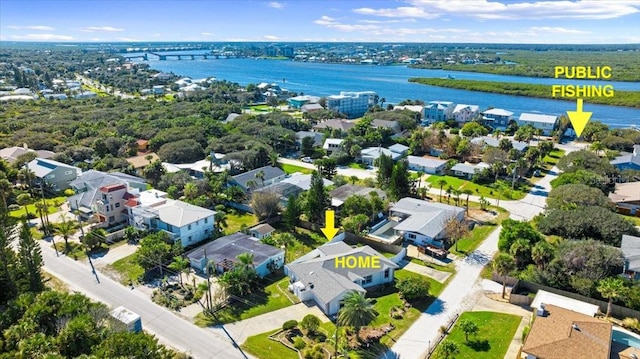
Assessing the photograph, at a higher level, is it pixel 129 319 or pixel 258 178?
pixel 258 178

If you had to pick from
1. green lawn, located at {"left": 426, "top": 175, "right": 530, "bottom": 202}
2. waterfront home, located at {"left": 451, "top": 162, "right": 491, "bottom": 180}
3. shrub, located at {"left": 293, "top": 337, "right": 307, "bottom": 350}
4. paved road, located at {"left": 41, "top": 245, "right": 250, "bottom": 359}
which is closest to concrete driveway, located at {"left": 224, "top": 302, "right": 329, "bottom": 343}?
paved road, located at {"left": 41, "top": 245, "right": 250, "bottom": 359}

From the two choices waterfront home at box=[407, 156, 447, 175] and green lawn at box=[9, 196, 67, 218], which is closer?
green lawn at box=[9, 196, 67, 218]

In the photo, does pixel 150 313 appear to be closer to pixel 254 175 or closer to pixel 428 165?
pixel 254 175

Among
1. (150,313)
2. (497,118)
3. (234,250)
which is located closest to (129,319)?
(150,313)

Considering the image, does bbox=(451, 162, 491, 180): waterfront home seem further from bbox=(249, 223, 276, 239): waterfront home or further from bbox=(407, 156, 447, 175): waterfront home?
bbox=(249, 223, 276, 239): waterfront home

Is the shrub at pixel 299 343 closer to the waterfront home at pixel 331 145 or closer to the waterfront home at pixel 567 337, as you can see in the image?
the waterfront home at pixel 567 337

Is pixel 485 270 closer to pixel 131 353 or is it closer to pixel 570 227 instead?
pixel 570 227
